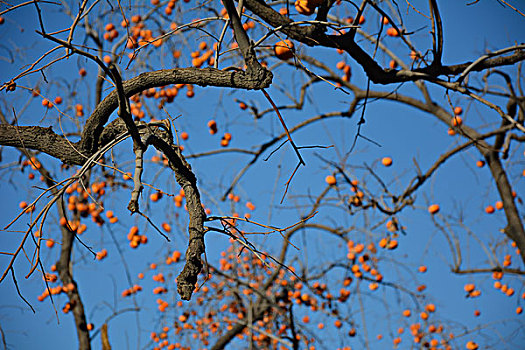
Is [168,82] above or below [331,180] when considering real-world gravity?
below

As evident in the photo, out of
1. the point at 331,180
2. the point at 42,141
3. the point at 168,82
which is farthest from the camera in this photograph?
the point at 331,180

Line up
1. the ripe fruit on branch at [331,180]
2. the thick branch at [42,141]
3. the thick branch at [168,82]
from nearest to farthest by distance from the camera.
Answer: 1. the thick branch at [168,82]
2. the thick branch at [42,141]
3. the ripe fruit on branch at [331,180]

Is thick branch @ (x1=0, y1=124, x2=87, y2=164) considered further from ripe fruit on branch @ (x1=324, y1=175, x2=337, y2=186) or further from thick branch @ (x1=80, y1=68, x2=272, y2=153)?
ripe fruit on branch @ (x1=324, y1=175, x2=337, y2=186)

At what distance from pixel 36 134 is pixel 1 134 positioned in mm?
118

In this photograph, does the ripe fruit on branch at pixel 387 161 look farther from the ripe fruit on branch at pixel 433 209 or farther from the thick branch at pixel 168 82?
the thick branch at pixel 168 82

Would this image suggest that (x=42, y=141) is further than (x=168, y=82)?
Yes

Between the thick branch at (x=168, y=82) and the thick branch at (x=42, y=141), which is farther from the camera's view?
the thick branch at (x=42, y=141)

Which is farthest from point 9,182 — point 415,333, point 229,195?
point 415,333

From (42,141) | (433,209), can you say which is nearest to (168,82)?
(42,141)

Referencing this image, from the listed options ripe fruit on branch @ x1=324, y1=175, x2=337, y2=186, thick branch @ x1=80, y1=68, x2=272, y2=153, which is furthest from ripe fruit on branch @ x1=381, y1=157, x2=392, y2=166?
thick branch @ x1=80, y1=68, x2=272, y2=153

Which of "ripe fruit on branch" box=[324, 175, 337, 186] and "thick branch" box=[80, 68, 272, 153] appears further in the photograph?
"ripe fruit on branch" box=[324, 175, 337, 186]

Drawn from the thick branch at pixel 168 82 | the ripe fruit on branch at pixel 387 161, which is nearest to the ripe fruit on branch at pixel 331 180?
the ripe fruit on branch at pixel 387 161

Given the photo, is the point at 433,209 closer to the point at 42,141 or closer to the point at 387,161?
the point at 387,161

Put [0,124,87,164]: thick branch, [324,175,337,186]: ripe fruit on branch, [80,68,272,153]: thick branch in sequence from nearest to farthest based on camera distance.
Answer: [80,68,272,153]: thick branch → [0,124,87,164]: thick branch → [324,175,337,186]: ripe fruit on branch
